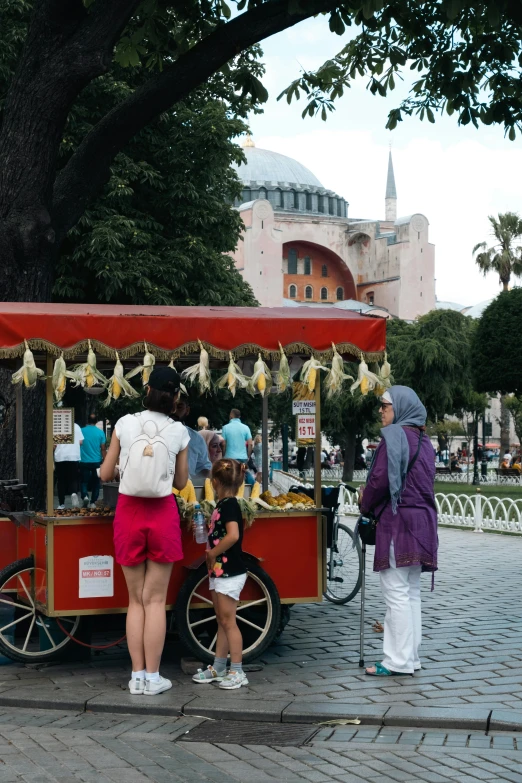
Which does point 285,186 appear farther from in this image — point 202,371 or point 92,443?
point 202,371

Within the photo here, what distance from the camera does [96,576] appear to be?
7363mm

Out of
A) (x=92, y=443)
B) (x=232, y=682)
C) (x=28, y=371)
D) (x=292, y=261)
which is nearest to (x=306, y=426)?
(x=232, y=682)

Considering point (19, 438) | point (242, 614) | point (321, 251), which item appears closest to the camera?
point (242, 614)

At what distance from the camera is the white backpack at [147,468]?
6.72 meters

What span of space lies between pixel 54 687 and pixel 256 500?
186 cm

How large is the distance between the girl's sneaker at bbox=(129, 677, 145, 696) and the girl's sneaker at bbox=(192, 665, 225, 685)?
0.41 meters

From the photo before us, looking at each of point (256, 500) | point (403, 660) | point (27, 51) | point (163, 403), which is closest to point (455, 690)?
point (403, 660)

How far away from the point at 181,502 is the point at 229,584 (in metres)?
0.78

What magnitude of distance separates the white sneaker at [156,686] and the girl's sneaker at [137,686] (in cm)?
2

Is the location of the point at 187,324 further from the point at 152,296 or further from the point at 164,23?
the point at 152,296

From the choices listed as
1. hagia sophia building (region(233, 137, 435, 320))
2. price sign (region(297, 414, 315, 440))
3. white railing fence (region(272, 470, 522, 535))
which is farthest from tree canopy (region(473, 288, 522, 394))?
hagia sophia building (region(233, 137, 435, 320))

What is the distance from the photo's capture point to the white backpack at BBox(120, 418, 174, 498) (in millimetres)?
6719

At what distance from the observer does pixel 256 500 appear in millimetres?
7773

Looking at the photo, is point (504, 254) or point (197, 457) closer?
point (197, 457)
